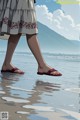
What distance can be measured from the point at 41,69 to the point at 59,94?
0.37m

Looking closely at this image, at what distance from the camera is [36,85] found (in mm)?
1321

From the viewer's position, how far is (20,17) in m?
1.52

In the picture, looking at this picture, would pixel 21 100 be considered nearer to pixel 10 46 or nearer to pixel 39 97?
pixel 39 97

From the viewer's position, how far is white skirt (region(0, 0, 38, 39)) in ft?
4.97

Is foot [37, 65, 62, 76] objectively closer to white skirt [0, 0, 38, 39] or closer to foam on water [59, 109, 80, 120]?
white skirt [0, 0, 38, 39]

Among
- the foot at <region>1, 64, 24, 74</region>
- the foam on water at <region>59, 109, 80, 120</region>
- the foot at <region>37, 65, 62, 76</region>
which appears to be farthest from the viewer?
the foot at <region>1, 64, 24, 74</region>

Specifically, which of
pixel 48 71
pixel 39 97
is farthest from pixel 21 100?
pixel 48 71

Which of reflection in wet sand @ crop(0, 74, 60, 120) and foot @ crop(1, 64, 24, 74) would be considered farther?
foot @ crop(1, 64, 24, 74)

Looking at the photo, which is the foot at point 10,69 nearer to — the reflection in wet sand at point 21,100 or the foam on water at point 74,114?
the reflection in wet sand at point 21,100

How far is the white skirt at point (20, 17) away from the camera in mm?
1515

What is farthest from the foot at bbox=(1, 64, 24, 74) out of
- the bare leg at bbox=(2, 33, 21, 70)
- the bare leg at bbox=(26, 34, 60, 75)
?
the bare leg at bbox=(26, 34, 60, 75)

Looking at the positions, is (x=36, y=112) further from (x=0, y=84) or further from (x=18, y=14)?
(x=18, y=14)

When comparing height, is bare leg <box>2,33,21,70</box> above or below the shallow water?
above

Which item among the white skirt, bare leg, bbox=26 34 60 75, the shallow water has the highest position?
the white skirt
